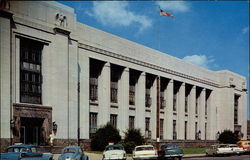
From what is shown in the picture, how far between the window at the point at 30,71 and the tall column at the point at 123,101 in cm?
1472

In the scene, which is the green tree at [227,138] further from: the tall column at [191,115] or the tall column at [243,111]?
the tall column at [243,111]

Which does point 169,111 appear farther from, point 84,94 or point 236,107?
point 236,107

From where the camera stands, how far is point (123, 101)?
1929 inches

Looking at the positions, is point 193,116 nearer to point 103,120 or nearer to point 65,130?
point 103,120

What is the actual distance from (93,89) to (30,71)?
11.2m

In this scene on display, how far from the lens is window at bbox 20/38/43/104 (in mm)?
34844

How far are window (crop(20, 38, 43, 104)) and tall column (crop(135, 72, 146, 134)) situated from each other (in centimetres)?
1892

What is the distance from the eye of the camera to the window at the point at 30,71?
34.8 metres

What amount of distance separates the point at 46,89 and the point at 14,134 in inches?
246

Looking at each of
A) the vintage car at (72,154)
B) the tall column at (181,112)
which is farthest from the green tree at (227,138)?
the vintage car at (72,154)

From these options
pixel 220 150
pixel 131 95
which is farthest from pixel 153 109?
pixel 220 150

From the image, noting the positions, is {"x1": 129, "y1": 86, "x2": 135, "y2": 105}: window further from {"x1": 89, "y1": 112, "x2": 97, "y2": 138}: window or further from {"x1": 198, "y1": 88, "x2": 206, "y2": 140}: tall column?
{"x1": 198, "y1": 88, "x2": 206, "y2": 140}: tall column

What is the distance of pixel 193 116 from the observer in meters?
65.9

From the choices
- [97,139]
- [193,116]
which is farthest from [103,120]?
[193,116]
